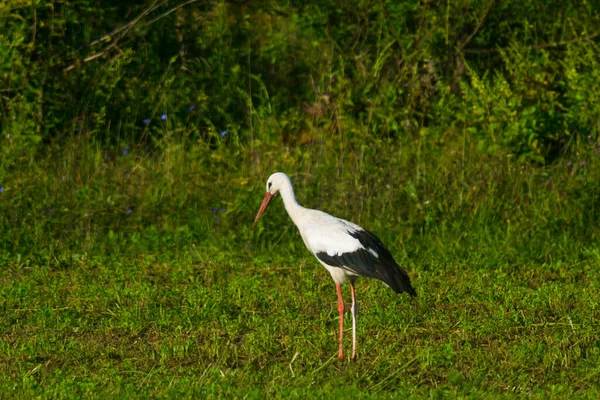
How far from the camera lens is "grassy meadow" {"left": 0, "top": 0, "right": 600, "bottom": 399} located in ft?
18.5

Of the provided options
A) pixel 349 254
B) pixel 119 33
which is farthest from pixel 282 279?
pixel 119 33

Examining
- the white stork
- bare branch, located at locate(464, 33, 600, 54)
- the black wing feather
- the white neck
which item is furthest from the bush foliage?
the black wing feather

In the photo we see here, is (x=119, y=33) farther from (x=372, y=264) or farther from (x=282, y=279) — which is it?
(x=372, y=264)

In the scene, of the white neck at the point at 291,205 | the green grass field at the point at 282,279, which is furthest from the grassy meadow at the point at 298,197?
the white neck at the point at 291,205

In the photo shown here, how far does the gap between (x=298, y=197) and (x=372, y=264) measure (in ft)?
9.37

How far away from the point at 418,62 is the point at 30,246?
4.43 meters

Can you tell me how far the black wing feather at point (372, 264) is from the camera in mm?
5762

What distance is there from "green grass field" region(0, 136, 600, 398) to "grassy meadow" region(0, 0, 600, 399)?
0.02 metres

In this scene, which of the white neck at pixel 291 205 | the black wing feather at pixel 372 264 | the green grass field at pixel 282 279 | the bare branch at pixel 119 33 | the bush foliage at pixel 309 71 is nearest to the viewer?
the green grass field at pixel 282 279

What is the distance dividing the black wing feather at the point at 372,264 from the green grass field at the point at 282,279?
379 millimetres

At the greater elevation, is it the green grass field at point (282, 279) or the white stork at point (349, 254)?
the white stork at point (349, 254)

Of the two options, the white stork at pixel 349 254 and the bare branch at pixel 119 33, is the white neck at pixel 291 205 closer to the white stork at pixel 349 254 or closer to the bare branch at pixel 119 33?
the white stork at pixel 349 254

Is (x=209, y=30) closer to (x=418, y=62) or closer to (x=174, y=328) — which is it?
(x=418, y=62)

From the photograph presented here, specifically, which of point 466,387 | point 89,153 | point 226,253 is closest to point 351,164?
point 226,253
